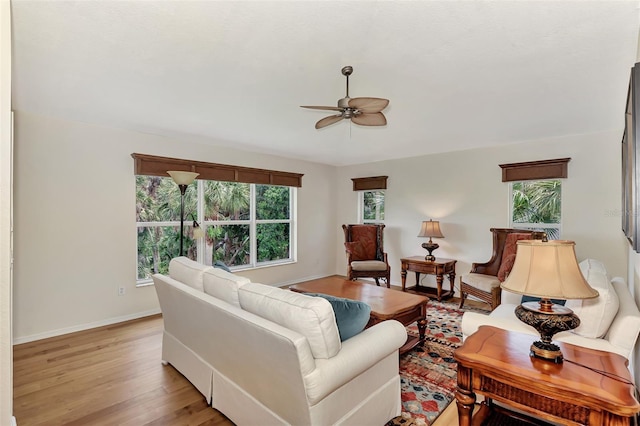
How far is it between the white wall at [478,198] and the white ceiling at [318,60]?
53 centimetres

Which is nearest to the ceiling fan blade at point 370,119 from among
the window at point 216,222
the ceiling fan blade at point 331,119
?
the ceiling fan blade at point 331,119

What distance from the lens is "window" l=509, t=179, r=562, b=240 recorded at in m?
4.16

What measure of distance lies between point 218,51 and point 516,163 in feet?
13.7

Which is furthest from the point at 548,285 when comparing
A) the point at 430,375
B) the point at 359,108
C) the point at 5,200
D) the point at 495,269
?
the point at 495,269

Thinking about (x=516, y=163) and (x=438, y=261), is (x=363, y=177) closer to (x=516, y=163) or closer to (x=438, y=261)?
(x=438, y=261)

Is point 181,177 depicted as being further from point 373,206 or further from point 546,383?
point 373,206

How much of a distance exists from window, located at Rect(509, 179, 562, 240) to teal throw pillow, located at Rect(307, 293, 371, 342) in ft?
12.2

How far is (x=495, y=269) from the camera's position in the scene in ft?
14.0

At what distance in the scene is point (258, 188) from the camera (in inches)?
213

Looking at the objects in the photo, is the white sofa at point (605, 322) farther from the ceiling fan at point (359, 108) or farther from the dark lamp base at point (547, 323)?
the ceiling fan at point (359, 108)

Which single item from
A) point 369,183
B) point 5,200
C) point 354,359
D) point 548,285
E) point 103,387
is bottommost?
point 103,387

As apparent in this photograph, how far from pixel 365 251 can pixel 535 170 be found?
2.83 m

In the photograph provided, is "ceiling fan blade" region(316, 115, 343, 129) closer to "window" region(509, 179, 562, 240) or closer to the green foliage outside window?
"window" region(509, 179, 562, 240)

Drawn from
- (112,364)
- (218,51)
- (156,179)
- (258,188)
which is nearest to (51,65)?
(218,51)
